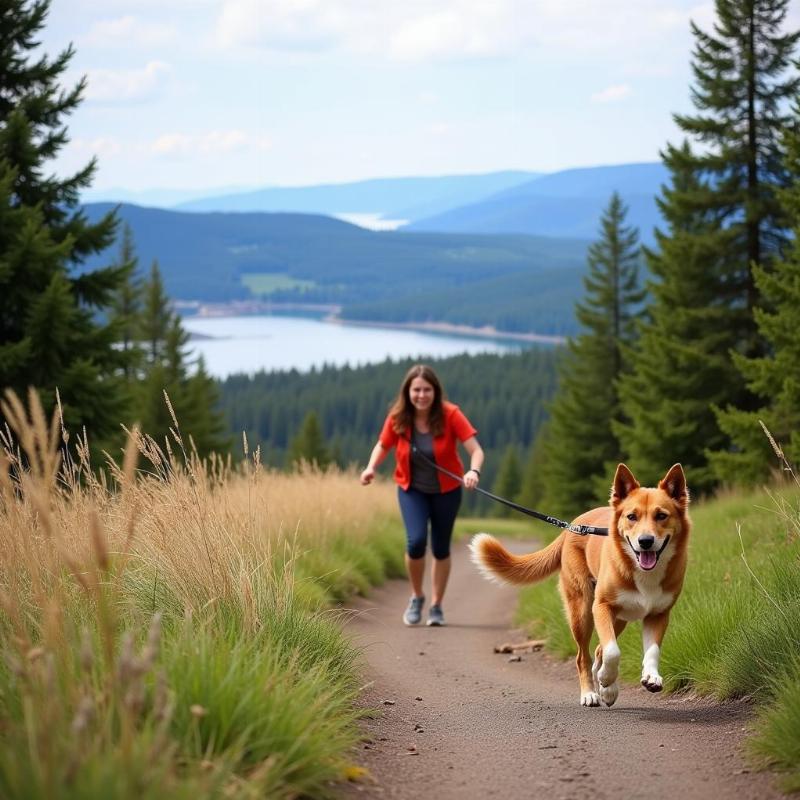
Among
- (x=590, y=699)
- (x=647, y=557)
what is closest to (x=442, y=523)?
(x=590, y=699)

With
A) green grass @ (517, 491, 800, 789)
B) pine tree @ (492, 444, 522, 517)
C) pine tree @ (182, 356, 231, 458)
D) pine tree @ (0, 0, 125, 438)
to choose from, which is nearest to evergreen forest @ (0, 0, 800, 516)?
pine tree @ (0, 0, 125, 438)

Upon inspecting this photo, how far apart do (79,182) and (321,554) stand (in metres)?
12.7

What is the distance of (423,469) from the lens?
33.2 ft

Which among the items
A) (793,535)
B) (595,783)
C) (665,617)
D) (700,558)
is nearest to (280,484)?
(700,558)

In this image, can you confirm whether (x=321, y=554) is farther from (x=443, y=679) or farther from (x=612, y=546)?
(x=612, y=546)

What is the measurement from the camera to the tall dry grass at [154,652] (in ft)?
9.71

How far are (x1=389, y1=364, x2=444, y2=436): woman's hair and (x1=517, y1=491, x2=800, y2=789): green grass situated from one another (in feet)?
6.93

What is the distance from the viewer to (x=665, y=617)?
5992 mm

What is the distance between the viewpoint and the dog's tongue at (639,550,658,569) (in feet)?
19.2

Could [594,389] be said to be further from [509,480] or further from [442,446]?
[509,480]

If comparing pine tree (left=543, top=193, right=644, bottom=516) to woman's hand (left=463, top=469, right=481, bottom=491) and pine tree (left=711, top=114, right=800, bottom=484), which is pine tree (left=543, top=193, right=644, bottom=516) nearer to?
pine tree (left=711, top=114, right=800, bottom=484)

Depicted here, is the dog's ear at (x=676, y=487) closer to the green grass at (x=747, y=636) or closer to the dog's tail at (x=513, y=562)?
the green grass at (x=747, y=636)

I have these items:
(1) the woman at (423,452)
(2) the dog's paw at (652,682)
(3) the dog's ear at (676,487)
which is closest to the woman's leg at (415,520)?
(1) the woman at (423,452)

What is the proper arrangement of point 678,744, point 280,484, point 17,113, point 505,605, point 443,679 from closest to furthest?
point 678,744 → point 443,679 → point 505,605 → point 280,484 → point 17,113
